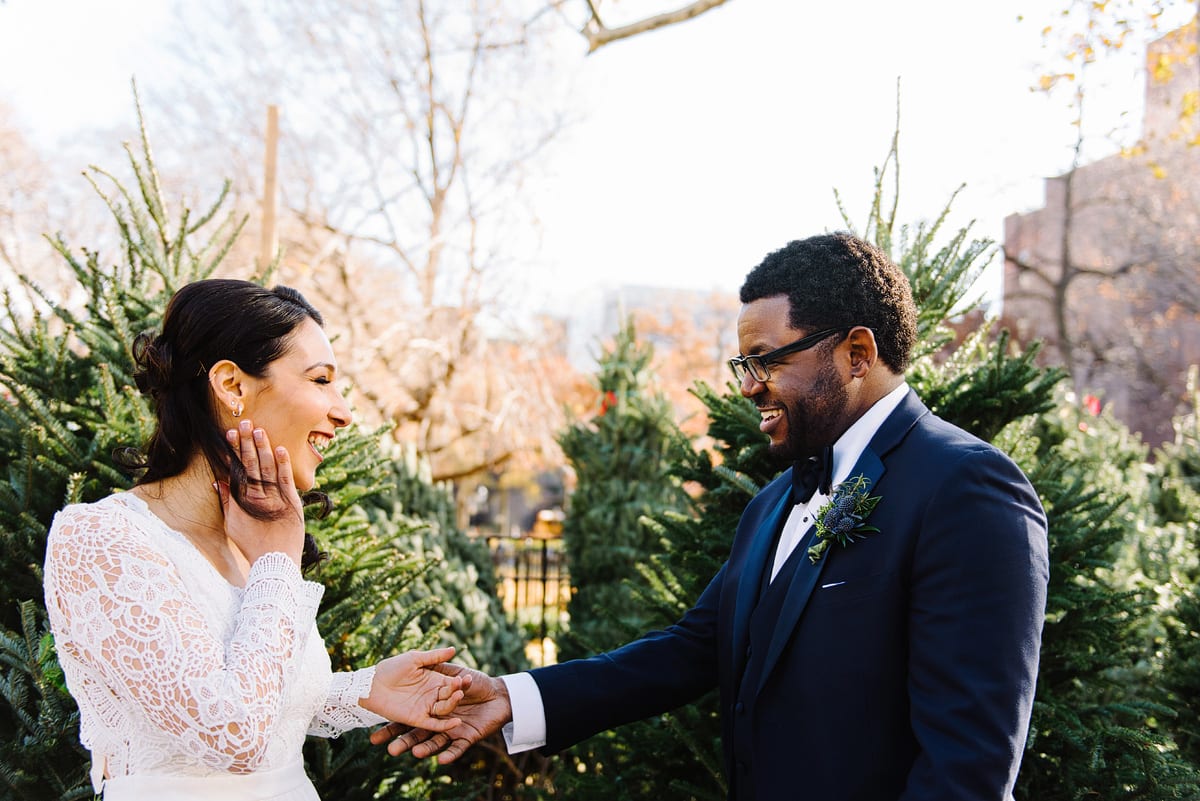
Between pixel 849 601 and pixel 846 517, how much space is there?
0.68 feet

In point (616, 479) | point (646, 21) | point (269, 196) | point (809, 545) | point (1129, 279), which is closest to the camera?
point (809, 545)

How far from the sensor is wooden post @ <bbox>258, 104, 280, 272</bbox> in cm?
558

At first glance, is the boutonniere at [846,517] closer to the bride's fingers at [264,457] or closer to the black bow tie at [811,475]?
the black bow tie at [811,475]

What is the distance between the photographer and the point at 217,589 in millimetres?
2229

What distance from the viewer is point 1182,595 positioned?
4668mm

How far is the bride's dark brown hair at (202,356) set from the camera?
2412 mm

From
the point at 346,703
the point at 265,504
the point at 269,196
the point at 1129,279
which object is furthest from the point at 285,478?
the point at 1129,279

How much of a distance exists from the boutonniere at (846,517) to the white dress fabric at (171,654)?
1.28 metres

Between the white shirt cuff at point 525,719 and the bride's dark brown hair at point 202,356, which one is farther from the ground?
the bride's dark brown hair at point 202,356

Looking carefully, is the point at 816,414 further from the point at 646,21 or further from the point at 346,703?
the point at 646,21

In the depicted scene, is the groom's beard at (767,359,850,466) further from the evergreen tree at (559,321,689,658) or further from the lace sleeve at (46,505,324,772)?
the evergreen tree at (559,321,689,658)

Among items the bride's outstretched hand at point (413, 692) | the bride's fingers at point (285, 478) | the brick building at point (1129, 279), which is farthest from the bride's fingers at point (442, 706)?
the brick building at point (1129, 279)

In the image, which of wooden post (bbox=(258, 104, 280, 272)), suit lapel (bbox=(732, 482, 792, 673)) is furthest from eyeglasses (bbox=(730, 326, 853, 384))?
wooden post (bbox=(258, 104, 280, 272))

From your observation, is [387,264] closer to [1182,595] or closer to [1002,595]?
[1182,595]
